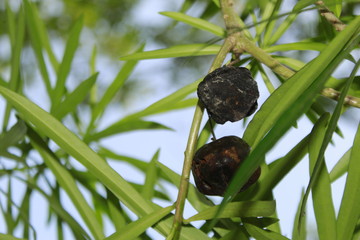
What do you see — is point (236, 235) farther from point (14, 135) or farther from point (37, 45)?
point (37, 45)

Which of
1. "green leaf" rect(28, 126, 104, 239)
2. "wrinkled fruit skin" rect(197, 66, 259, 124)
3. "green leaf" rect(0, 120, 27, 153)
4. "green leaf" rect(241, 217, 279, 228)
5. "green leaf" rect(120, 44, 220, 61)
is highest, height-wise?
"green leaf" rect(120, 44, 220, 61)

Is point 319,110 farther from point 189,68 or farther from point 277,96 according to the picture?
point 189,68

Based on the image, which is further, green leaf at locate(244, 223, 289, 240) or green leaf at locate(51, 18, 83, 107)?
green leaf at locate(51, 18, 83, 107)

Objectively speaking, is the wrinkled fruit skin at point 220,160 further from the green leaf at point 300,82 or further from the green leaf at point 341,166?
the green leaf at point 341,166

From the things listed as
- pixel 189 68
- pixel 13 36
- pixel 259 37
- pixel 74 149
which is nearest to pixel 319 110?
pixel 259 37

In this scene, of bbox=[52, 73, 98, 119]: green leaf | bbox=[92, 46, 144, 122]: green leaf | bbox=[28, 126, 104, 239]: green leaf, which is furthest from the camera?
bbox=[92, 46, 144, 122]: green leaf

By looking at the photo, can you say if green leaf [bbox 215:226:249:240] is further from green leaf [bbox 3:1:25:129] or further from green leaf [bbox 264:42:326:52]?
green leaf [bbox 3:1:25:129]

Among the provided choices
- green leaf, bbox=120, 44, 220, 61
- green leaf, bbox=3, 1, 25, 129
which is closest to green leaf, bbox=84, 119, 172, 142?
green leaf, bbox=3, 1, 25, 129
